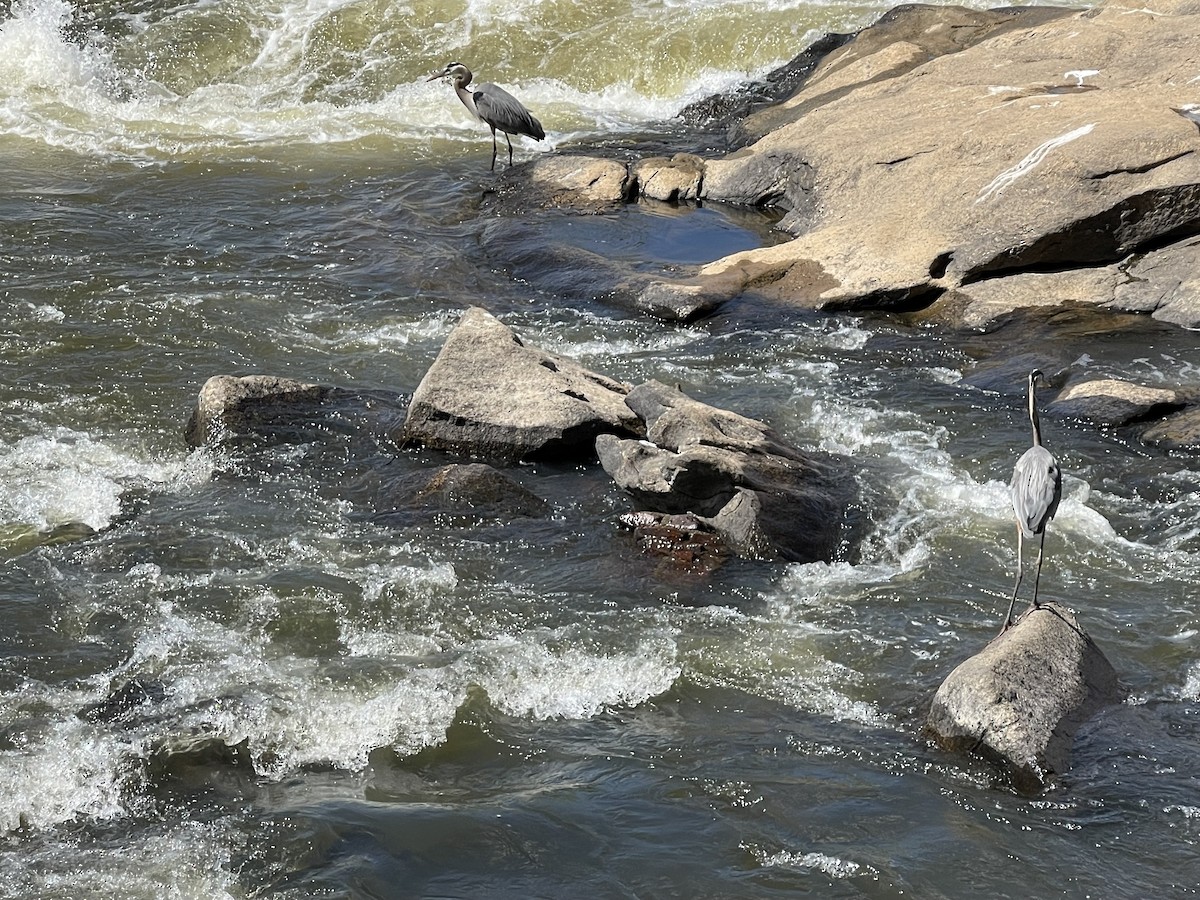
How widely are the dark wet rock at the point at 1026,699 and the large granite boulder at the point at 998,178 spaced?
4.80 m

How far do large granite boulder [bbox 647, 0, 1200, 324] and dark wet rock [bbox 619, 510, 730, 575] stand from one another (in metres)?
3.53

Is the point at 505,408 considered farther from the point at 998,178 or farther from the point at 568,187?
the point at 568,187

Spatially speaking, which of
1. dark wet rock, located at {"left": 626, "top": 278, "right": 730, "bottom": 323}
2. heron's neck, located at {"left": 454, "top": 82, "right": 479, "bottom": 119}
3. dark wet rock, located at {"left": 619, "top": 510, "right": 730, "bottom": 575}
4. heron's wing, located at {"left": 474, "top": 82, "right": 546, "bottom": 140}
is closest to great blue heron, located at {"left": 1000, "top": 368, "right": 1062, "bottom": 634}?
dark wet rock, located at {"left": 619, "top": 510, "right": 730, "bottom": 575}

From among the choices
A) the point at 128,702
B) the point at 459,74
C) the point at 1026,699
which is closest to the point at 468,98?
the point at 459,74

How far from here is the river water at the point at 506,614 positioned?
15.1 feet

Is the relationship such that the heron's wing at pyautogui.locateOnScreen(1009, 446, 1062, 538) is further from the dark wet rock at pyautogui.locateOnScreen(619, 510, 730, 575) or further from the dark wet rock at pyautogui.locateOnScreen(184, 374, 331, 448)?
the dark wet rock at pyautogui.locateOnScreen(184, 374, 331, 448)

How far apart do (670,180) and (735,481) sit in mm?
6704

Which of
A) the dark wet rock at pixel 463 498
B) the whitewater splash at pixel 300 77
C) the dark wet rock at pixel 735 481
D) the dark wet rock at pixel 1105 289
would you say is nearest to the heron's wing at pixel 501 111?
the whitewater splash at pixel 300 77

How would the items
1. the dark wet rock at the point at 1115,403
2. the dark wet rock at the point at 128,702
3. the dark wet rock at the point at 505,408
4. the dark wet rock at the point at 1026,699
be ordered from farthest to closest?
1. the dark wet rock at the point at 1115,403
2. the dark wet rock at the point at 505,408
3. the dark wet rock at the point at 128,702
4. the dark wet rock at the point at 1026,699

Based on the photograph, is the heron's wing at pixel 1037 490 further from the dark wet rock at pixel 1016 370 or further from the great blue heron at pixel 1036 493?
the dark wet rock at pixel 1016 370

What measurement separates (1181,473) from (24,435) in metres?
6.55

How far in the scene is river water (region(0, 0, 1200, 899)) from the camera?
4609 mm

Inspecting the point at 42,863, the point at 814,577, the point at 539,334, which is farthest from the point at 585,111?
the point at 42,863

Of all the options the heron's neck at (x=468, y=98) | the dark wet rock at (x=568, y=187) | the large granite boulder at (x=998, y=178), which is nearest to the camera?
the large granite boulder at (x=998, y=178)
